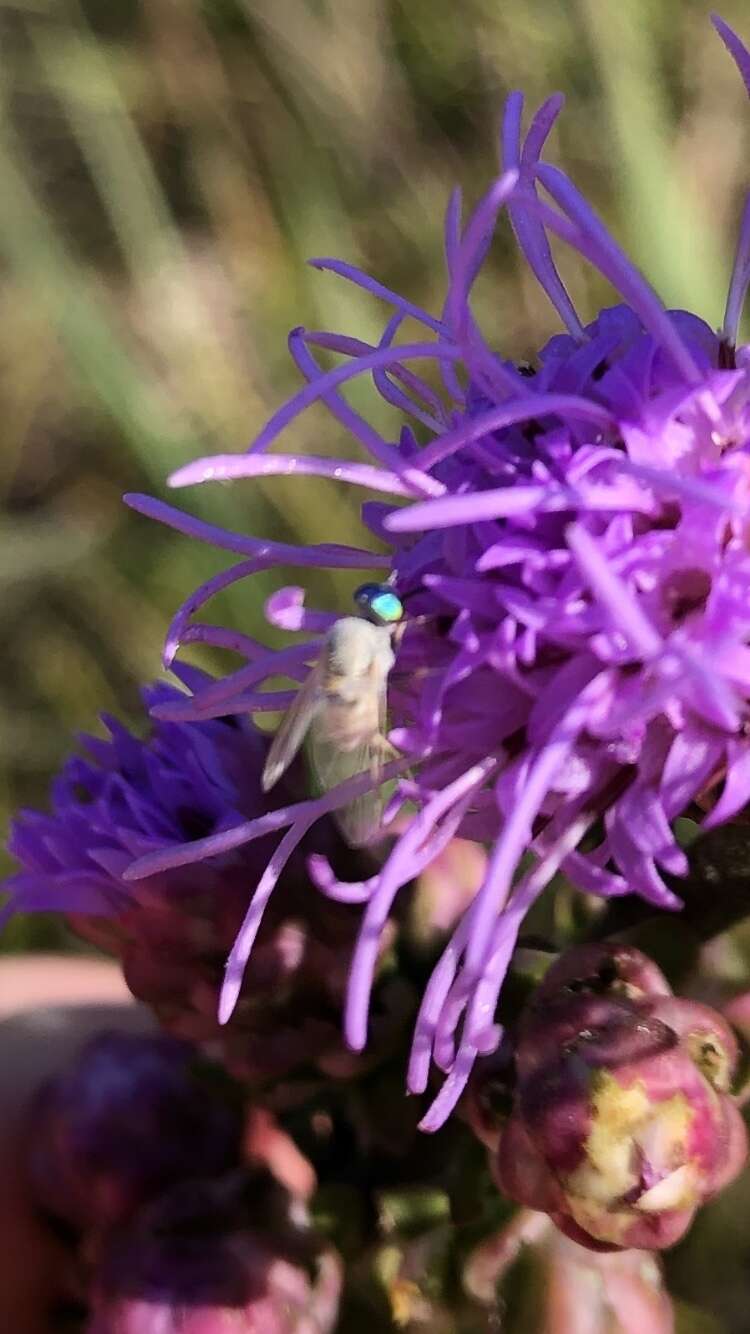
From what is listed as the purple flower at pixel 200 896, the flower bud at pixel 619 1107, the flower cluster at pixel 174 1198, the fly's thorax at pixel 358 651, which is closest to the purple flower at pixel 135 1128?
the flower cluster at pixel 174 1198

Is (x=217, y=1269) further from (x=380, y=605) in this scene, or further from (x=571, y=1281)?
(x=380, y=605)

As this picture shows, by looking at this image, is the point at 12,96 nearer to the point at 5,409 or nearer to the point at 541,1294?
the point at 5,409

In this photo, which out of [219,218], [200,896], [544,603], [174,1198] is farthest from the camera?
[219,218]

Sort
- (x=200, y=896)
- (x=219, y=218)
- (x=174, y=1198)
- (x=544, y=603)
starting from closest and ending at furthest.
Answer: (x=544, y=603) → (x=200, y=896) → (x=174, y=1198) → (x=219, y=218)

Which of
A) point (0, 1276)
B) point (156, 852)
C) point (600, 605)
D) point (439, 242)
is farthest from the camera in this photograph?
point (439, 242)

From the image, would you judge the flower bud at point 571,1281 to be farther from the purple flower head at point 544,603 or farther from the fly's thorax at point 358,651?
the fly's thorax at point 358,651

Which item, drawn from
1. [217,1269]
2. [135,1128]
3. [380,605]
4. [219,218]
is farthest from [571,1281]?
[219,218]

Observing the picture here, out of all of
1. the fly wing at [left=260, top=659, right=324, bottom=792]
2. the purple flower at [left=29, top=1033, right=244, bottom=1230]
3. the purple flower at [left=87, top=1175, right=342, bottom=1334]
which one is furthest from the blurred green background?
the fly wing at [left=260, top=659, right=324, bottom=792]

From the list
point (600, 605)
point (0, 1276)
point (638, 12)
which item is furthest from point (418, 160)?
point (600, 605)
